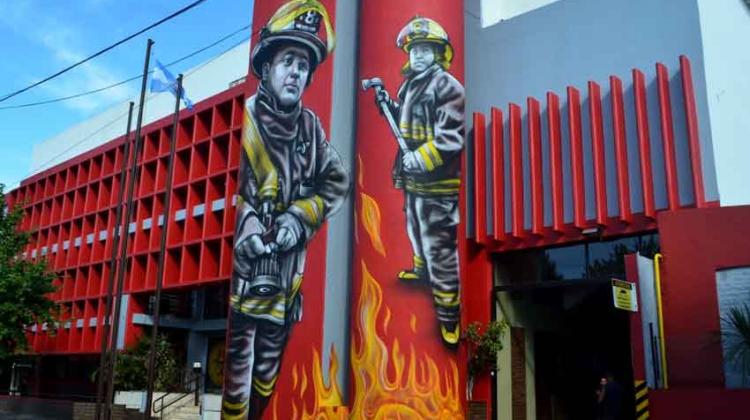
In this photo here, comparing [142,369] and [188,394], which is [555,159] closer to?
[188,394]

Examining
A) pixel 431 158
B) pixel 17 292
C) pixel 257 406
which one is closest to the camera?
pixel 431 158

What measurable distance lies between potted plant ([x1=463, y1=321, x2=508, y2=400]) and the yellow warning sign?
535 cm

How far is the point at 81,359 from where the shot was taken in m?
32.4

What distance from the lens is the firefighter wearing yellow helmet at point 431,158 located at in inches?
736

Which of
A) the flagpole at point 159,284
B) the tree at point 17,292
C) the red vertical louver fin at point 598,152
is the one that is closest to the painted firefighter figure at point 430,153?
the red vertical louver fin at point 598,152

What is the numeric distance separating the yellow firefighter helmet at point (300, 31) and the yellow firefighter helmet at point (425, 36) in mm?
2456

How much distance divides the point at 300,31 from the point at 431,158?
573cm

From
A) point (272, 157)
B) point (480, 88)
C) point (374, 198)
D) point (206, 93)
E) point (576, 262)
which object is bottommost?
point (576, 262)

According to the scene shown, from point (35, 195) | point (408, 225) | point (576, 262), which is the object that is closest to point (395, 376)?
point (408, 225)

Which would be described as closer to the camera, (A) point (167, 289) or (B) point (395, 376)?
(B) point (395, 376)

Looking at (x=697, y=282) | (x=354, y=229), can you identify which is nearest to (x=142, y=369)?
(x=354, y=229)

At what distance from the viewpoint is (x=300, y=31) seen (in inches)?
858

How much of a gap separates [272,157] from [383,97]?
3.74 metres

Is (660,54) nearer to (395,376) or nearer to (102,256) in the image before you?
(395,376)
